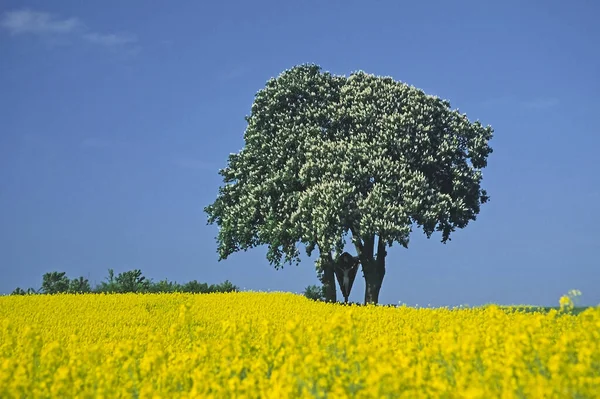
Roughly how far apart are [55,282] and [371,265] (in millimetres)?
17375

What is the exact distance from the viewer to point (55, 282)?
36.1 m

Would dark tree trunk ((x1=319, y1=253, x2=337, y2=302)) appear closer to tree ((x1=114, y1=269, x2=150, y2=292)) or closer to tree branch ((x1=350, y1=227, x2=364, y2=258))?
tree branch ((x1=350, y1=227, x2=364, y2=258))

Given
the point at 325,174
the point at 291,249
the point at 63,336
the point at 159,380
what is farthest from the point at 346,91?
the point at 159,380

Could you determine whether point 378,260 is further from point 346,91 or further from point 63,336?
point 63,336

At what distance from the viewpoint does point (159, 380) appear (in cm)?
907

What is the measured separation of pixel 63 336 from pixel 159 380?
447 inches

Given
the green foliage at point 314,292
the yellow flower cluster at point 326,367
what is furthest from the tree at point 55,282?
the yellow flower cluster at point 326,367

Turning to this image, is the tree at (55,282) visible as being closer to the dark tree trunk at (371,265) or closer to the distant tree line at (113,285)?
the distant tree line at (113,285)

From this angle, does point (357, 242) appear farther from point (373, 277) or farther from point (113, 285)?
point (113, 285)

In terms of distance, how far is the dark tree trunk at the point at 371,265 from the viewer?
3325cm

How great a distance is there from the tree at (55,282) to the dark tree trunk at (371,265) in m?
16.3

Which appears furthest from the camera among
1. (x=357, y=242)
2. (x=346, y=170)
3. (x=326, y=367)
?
(x=357, y=242)

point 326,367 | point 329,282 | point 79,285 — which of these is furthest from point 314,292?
point 326,367

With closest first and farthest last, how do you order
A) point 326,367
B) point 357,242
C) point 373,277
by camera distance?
point 326,367 < point 357,242 < point 373,277
